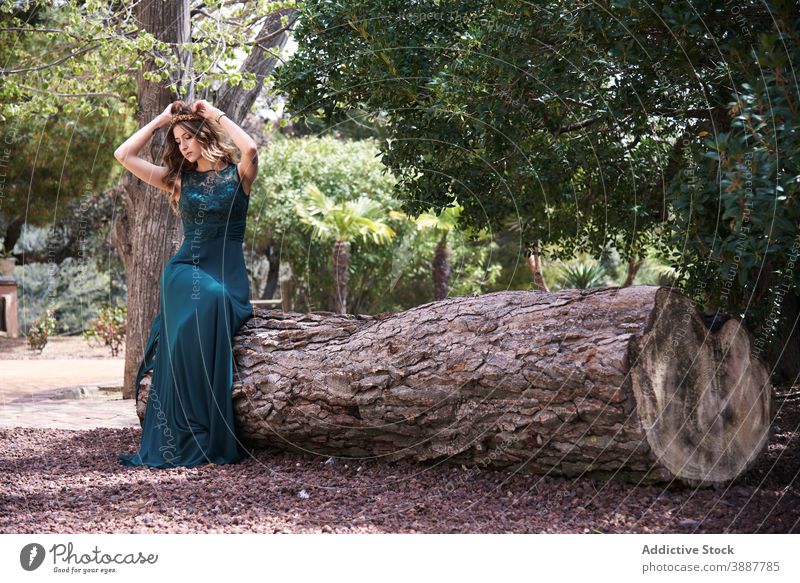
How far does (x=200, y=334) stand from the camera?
4789mm

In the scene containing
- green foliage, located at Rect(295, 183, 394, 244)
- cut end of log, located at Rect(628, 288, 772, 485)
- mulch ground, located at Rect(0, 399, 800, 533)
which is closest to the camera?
mulch ground, located at Rect(0, 399, 800, 533)

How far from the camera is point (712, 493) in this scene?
146 inches

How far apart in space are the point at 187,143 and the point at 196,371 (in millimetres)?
1410

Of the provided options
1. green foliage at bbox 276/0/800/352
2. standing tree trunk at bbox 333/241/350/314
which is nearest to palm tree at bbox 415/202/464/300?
standing tree trunk at bbox 333/241/350/314

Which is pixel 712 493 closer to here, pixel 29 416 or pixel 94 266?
pixel 29 416

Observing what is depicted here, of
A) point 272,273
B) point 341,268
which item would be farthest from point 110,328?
point 341,268

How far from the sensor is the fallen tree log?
11.9ft

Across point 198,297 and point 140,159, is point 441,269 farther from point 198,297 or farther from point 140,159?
point 198,297

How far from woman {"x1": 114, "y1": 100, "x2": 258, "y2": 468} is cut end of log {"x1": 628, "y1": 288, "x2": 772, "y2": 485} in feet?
8.05

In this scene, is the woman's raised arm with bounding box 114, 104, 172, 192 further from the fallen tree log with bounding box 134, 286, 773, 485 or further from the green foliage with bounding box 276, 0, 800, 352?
the fallen tree log with bounding box 134, 286, 773, 485

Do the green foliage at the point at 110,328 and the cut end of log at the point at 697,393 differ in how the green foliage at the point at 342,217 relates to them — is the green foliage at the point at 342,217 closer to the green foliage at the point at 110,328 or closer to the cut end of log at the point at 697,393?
the green foliage at the point at 110,328

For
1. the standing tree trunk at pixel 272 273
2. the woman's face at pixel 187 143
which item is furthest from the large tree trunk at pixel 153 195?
the standing tree trunk at pixel 272 273

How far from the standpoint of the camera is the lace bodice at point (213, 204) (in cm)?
500

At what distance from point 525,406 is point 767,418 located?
1211 millimetres
